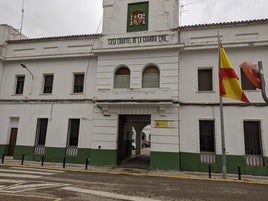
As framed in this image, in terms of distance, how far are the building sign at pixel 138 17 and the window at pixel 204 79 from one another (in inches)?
200

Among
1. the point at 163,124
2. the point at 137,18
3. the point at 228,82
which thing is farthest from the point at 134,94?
the point at 137,18

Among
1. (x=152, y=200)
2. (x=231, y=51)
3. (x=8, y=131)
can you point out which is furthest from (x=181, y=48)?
(x=8, y=131)

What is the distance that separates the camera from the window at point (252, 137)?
12875 mm

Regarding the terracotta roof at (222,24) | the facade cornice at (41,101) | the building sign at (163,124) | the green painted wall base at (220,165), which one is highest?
the terracotta roof at (222,24)

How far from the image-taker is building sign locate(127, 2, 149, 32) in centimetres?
1566

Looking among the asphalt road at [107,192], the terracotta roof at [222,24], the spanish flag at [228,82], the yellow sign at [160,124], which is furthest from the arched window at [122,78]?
the asphalt road at [107,192]

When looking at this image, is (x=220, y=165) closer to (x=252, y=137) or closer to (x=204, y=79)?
(x=252, y=137)

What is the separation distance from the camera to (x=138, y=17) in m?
15.8

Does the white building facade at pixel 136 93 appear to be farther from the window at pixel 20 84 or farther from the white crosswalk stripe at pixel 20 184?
the white crosswalk stripe at pixel 20 184

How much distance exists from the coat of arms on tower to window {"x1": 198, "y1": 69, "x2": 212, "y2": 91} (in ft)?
18.2

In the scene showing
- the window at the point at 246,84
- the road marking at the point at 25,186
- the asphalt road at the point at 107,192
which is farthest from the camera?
the window at the point at 246,84

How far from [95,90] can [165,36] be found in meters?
6.30

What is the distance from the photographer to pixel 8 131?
17047mm

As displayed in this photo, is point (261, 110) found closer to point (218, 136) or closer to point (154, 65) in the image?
point (218, 136)
